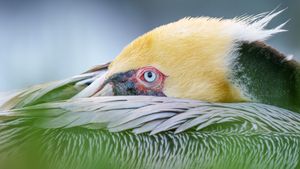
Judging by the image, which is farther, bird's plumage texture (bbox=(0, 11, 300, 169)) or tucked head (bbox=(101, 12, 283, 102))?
tucked head (bbox=(101, 12, 283, 102))

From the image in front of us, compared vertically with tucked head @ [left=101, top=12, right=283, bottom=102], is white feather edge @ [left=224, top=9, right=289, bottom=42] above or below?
above

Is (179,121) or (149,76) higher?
(149,76)

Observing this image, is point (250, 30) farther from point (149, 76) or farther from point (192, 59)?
point (149, 76)

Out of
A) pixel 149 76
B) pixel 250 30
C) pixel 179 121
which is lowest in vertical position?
pixel 179 121

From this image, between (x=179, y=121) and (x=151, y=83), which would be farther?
(x=151, y=83)

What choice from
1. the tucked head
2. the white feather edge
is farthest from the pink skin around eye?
the white feather edge

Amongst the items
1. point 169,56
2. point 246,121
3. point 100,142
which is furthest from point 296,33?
point 100,142

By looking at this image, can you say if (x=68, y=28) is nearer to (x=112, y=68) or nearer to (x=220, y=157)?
(x=220, y=157)

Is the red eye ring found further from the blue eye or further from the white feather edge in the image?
the white feather edge

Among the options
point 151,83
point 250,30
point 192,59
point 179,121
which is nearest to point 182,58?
point 192,59
